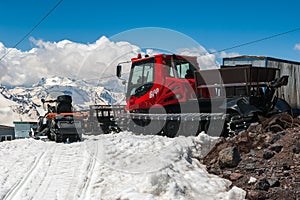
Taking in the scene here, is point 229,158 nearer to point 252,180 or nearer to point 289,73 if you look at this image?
point 252,180

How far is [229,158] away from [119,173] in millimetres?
2262

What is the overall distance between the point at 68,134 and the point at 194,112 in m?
4.68

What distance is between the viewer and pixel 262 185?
625 cm

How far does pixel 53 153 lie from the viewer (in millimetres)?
9438

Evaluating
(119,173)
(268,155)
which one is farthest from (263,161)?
(119,173)

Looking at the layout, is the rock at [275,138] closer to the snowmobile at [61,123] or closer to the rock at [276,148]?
the rock at [276,148]

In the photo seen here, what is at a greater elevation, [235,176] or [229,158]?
[229,158]

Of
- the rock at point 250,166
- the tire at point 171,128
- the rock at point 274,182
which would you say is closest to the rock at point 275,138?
the rock at point 250,166

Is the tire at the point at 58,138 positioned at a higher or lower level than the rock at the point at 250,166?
lower

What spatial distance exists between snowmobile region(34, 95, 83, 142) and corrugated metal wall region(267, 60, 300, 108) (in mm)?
8628

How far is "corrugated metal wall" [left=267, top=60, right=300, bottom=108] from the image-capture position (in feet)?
52.1

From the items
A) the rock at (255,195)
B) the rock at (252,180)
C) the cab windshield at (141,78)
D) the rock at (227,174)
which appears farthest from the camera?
the cab windshield at (141,78)

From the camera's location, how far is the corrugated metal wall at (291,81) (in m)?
15.9

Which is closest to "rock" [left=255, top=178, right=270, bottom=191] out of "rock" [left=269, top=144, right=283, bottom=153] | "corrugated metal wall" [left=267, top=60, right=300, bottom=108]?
"rock" [left=269, top=144, right=283, bottom=153]
